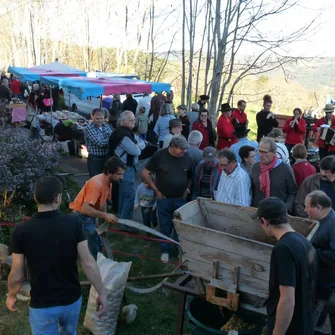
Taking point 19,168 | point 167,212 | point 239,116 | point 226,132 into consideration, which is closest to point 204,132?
point 226,132

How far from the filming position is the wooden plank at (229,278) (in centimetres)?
307

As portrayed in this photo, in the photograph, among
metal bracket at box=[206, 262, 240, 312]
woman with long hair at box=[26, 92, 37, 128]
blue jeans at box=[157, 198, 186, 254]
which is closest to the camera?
metal bracket at box=[206, 262, 240, 312]

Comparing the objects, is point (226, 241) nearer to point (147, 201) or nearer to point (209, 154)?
point (209, 154)

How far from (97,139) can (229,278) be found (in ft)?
12.7

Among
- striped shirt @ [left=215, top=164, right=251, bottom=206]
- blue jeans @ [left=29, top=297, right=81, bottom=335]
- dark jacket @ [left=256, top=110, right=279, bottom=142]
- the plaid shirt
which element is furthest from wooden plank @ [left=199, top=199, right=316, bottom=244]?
dark jacket @ [left=256, top=110, right=279, bottom=142]

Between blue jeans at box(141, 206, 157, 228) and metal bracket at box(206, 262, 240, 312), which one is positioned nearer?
metal bracket at box(206, 262, 240, 312)

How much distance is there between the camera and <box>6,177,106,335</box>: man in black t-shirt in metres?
2.72

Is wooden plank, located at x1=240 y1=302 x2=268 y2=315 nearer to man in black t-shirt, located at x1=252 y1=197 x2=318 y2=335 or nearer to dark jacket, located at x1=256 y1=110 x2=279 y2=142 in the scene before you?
man in black t-shirt, located at x1=252 y1=197 x2=318 y2=335

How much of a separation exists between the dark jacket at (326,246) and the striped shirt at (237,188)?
1.37 m

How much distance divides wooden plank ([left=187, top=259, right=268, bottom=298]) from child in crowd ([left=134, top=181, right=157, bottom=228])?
2595mm

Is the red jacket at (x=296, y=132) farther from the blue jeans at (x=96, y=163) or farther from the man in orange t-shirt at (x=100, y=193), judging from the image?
the man in orange t-shirt at (x=100, y=193)

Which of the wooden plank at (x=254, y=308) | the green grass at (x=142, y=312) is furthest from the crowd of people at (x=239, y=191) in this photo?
the wooden plank at (x=254, y=308)

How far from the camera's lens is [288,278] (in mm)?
2439

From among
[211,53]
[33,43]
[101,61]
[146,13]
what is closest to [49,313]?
[211,53]
